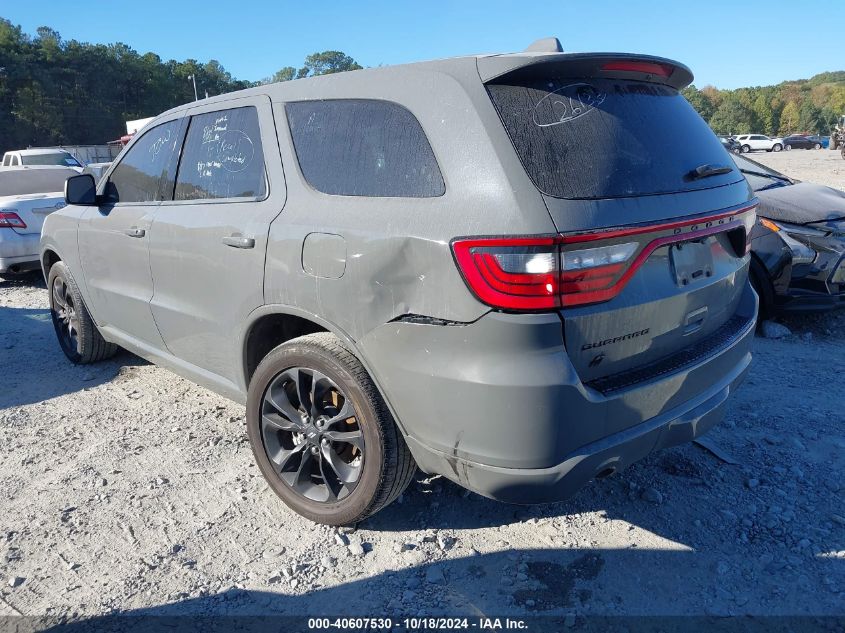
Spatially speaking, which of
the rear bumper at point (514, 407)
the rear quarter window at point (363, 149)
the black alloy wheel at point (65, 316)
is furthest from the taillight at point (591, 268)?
the black alloy wheel at point (65, 316)

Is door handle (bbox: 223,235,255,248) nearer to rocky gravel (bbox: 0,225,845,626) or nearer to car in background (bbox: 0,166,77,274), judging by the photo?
rocky gravel (bbox: 0,225,845,626)

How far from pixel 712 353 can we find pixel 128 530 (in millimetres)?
2610

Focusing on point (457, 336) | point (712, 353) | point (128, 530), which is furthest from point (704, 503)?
point (128, 530)

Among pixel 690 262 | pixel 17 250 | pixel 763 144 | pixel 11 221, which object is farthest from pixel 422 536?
pixel 763 144

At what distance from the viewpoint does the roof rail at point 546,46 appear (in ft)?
8.01

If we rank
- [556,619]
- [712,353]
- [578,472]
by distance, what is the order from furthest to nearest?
[712,353]
[556,619]
[578,472]

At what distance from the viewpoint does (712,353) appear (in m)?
2.50

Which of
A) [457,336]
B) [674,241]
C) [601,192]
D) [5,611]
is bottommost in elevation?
[5,611]

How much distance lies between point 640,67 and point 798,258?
3.35m

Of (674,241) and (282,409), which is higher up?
(674,241)

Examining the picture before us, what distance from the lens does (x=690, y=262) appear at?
236cm

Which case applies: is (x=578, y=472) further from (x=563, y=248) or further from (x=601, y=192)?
(x=601, y=192)

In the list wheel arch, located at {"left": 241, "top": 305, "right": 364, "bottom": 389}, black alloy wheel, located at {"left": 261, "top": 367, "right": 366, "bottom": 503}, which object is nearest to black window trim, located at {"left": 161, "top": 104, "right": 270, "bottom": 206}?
wheel arch, located at {"left": 241, "top": 305, "right": 364, "bottom": 389}

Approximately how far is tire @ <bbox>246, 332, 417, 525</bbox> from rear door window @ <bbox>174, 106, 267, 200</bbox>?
2.66ft
